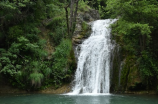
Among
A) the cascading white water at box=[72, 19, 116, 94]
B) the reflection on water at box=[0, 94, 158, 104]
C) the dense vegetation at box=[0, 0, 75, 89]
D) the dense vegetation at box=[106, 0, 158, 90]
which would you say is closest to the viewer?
the reflection on water at box=[0, 94, 158, 104]

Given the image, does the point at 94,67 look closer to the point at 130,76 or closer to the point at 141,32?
the point at 130,76

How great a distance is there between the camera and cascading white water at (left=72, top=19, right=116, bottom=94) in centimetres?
1364

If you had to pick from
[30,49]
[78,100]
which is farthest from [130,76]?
[30,49]

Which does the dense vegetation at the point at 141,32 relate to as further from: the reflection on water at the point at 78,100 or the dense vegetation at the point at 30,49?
the dense vegetation at the point at 30,49

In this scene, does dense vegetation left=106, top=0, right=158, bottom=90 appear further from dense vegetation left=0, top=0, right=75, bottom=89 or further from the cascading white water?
dense vegetation left=0, top=0, right=75, bottom=89

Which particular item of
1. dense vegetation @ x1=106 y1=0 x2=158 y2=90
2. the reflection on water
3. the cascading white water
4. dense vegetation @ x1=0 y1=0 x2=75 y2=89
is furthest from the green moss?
dense vegetation @ x1=0 y1=0 x2=75 y2=89

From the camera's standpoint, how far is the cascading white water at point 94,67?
13.6 m

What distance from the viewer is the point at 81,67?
15.0 metres

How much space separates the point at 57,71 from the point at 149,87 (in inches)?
275

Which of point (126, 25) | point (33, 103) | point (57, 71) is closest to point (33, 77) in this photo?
point (57, 71)

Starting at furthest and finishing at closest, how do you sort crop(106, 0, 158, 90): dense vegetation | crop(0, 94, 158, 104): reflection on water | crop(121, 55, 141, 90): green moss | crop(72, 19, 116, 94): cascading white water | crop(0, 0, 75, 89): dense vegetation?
crop(72, 19, 116, 94): cascading white water < crop(121, 55, 141, 90): green moss < crop(0, 0, 75, 89): dense vegetation < crop(106, 0, 158, 90): dense vegetation < crop(0, 94, 158, 104): reflection on water

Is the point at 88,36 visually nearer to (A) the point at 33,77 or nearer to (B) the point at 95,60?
(B) the point at 95,60

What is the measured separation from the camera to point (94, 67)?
47.9 feet

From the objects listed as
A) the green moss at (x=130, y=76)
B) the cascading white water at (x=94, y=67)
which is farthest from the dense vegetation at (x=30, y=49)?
the green moss at (x=130, y=76)
